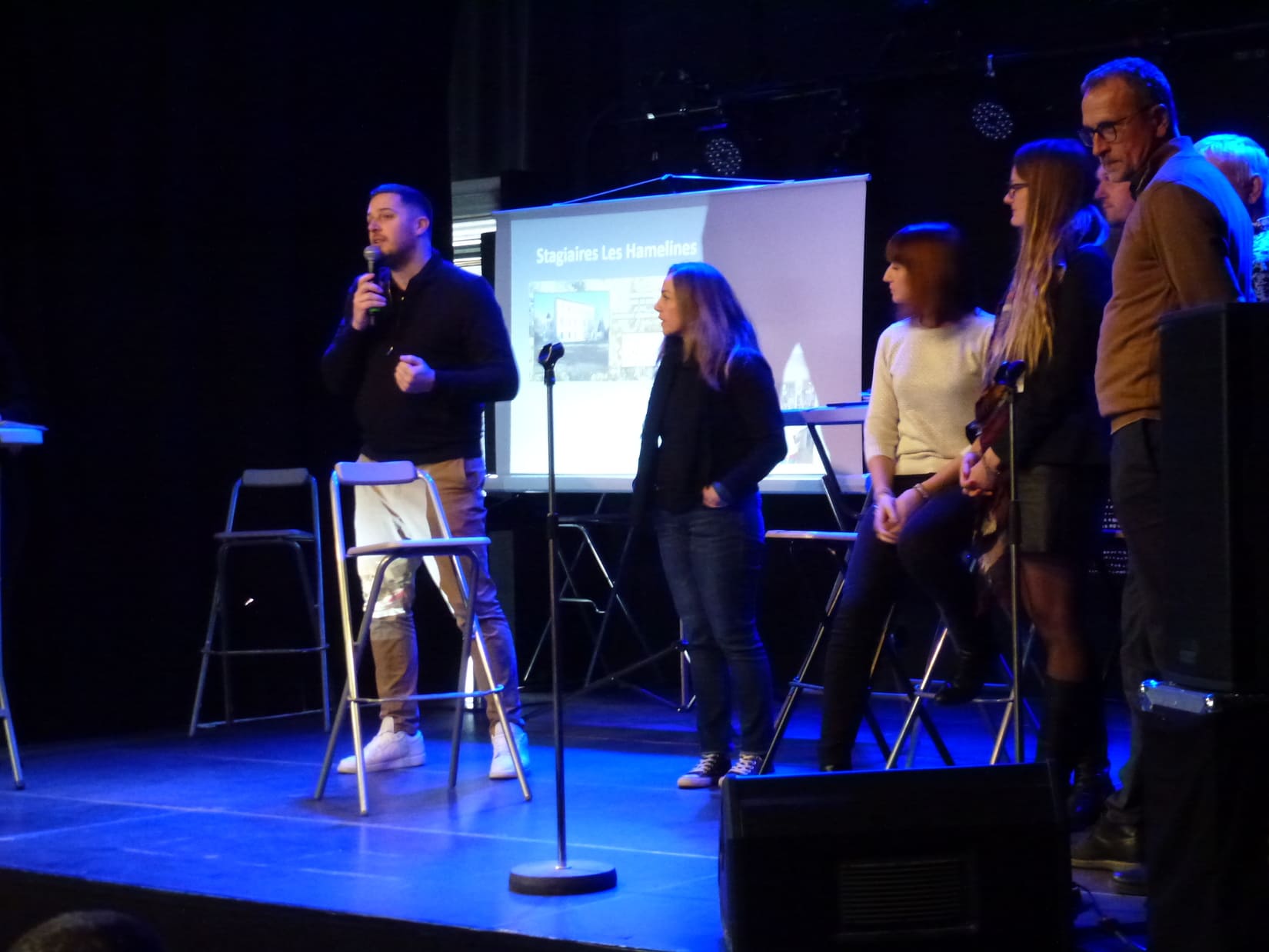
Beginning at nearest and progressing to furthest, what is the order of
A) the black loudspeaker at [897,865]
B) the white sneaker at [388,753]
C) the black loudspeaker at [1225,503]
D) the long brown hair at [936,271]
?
the black loudspeaker at [1225,503]
the black loudspeaker at [897,865]
the long brown hair at [936,271]
the white sneaker at [388,753]

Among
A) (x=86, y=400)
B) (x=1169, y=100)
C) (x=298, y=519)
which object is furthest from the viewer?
(x=298, y=519)

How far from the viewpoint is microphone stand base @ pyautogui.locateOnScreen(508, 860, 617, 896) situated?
3041mm

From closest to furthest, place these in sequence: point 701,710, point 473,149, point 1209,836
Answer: point 1209,836 → point 701,710 → point 473,149

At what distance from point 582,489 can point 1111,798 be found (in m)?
3.69

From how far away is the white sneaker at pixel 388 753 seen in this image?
4.66 meters

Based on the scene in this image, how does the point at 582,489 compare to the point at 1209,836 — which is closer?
the point at 1209,836

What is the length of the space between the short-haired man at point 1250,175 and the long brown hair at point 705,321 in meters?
1.37

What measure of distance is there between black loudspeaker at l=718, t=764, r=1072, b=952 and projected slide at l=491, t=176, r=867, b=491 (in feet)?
12.1

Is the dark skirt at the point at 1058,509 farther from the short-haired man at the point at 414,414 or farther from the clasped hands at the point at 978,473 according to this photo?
the short-haired man at the point at 414,414

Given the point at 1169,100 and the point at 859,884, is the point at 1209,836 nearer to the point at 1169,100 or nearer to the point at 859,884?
the point at 859,884

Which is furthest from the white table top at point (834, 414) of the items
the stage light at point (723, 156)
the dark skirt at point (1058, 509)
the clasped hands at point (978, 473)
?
the stage light at point (723, 156)

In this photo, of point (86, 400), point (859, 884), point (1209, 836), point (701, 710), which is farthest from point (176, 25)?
point (1209, 836)

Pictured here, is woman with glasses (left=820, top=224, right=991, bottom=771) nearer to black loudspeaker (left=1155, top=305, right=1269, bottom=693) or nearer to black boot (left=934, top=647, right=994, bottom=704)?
black boot (left=934, top=647, right=994, bottom=704)

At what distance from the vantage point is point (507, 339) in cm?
466
